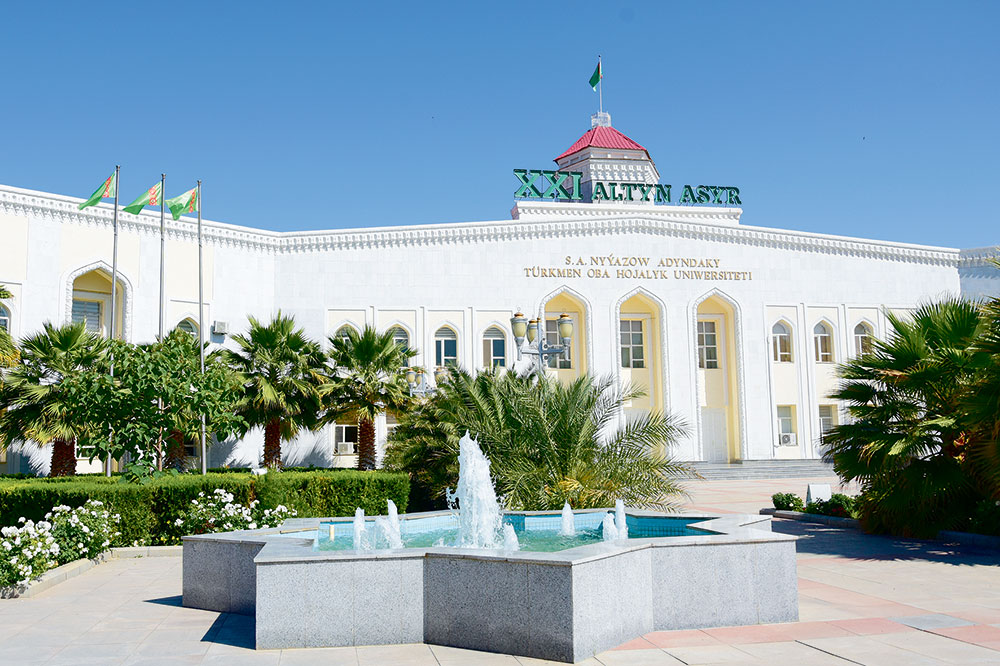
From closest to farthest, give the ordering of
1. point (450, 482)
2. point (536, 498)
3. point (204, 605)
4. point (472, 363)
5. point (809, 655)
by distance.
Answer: point (809, 655) < point (204, 605) < point (536, 498) < point (450, 482) < point (472, 363)

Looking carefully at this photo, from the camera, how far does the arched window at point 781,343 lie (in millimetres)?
33344

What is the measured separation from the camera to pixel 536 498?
1204 cm

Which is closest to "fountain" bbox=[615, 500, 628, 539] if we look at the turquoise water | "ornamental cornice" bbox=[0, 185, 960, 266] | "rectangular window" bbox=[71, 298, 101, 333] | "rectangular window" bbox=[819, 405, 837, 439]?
the turquoise water

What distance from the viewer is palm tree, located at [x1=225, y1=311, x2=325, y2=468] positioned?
22516mm

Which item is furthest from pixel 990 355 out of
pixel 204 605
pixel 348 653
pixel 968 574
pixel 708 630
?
pixel 204 605

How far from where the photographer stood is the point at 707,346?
111 ft

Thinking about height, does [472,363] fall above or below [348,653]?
above

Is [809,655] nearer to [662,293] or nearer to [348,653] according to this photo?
[348,653]

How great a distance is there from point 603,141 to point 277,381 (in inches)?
867

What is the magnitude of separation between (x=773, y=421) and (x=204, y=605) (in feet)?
91.1

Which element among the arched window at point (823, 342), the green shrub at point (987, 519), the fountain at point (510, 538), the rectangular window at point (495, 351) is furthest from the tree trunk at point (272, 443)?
the arched window at point (823, 342)

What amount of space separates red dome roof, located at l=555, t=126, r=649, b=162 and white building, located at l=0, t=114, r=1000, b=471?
2844 millimetres

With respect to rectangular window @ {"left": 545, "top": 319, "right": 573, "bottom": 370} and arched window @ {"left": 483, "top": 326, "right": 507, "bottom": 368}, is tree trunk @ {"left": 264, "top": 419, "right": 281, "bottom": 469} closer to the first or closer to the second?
arched window @ {"left": 483, "top": 326, "right": 507, "bottom": 368}

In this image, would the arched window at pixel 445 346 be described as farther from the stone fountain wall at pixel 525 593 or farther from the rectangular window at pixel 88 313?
the stone fountain wall at pixel 525 593
